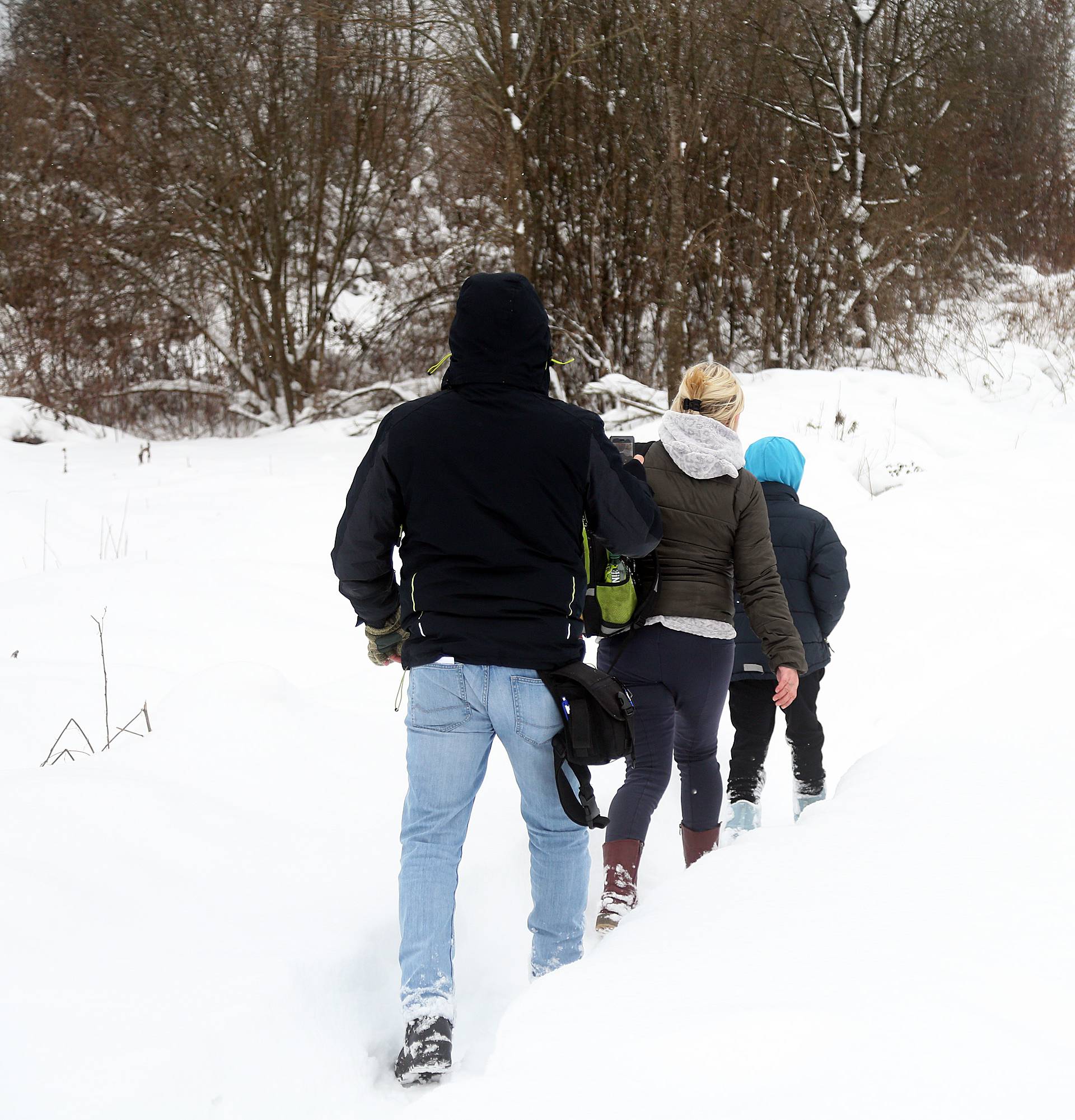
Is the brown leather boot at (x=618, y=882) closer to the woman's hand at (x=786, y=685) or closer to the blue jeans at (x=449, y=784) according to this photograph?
the blue jeans at (x=449, y=784)

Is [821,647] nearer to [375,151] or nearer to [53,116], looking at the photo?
[375,151]

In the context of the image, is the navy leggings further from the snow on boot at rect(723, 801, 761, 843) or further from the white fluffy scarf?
the snow on boot at rect(723, 801, 761, 843)

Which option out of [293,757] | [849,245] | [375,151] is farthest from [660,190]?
[293,757]

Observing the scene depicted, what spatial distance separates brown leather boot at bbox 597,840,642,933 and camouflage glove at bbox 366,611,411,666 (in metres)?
0.87

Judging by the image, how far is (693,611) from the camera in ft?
8.09

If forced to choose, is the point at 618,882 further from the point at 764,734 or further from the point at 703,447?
the point at 703,447

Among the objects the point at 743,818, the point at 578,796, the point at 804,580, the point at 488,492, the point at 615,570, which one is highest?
the point at 488,492

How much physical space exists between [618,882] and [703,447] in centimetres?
117

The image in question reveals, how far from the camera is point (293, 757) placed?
3176 mm

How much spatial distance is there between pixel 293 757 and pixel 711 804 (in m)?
1.40

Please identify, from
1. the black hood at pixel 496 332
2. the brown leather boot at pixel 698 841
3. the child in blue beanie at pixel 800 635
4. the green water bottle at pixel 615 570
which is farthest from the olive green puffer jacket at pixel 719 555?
the black hood at pixel 496 332

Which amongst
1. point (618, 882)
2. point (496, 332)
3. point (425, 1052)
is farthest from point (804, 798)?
point (496, 332)

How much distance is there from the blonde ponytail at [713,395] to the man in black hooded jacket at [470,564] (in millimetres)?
601

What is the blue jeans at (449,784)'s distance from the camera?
197 cm
